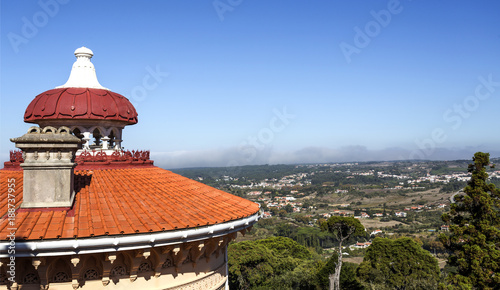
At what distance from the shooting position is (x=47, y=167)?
568 centimetres

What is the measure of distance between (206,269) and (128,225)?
2.01m

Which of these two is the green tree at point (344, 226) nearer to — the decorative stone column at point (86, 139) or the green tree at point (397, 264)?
the green tree at point (397, 264)

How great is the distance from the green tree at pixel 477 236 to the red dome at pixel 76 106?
813 inches

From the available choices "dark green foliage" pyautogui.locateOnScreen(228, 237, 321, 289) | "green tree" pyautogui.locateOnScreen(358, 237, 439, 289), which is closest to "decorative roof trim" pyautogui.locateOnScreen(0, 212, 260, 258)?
"dark green foliage" pyautogui.locateOnScreen(228, 237, 321, 289)

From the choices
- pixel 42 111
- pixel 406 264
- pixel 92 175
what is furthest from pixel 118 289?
pixel 406 264

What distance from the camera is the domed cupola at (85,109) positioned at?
7.93 m

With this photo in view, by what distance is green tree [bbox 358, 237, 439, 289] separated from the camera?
45072mm

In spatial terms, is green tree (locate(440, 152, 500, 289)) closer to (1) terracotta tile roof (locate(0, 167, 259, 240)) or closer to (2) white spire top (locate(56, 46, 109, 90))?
(1) terracotta tile roof (locate(0, 167, 259, 240))

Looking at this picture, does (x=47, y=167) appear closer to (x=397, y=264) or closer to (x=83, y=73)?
(x=83, y=73)

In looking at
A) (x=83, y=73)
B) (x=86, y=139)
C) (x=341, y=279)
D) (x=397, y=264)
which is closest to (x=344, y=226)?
(x=341, y=279)

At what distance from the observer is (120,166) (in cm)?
797

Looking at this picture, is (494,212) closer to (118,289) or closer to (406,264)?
(118,289)

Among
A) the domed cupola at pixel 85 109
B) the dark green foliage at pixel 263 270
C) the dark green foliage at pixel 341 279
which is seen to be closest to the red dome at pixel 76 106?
the domed cupola at pixel 85 109

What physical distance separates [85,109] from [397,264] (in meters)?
46.7
